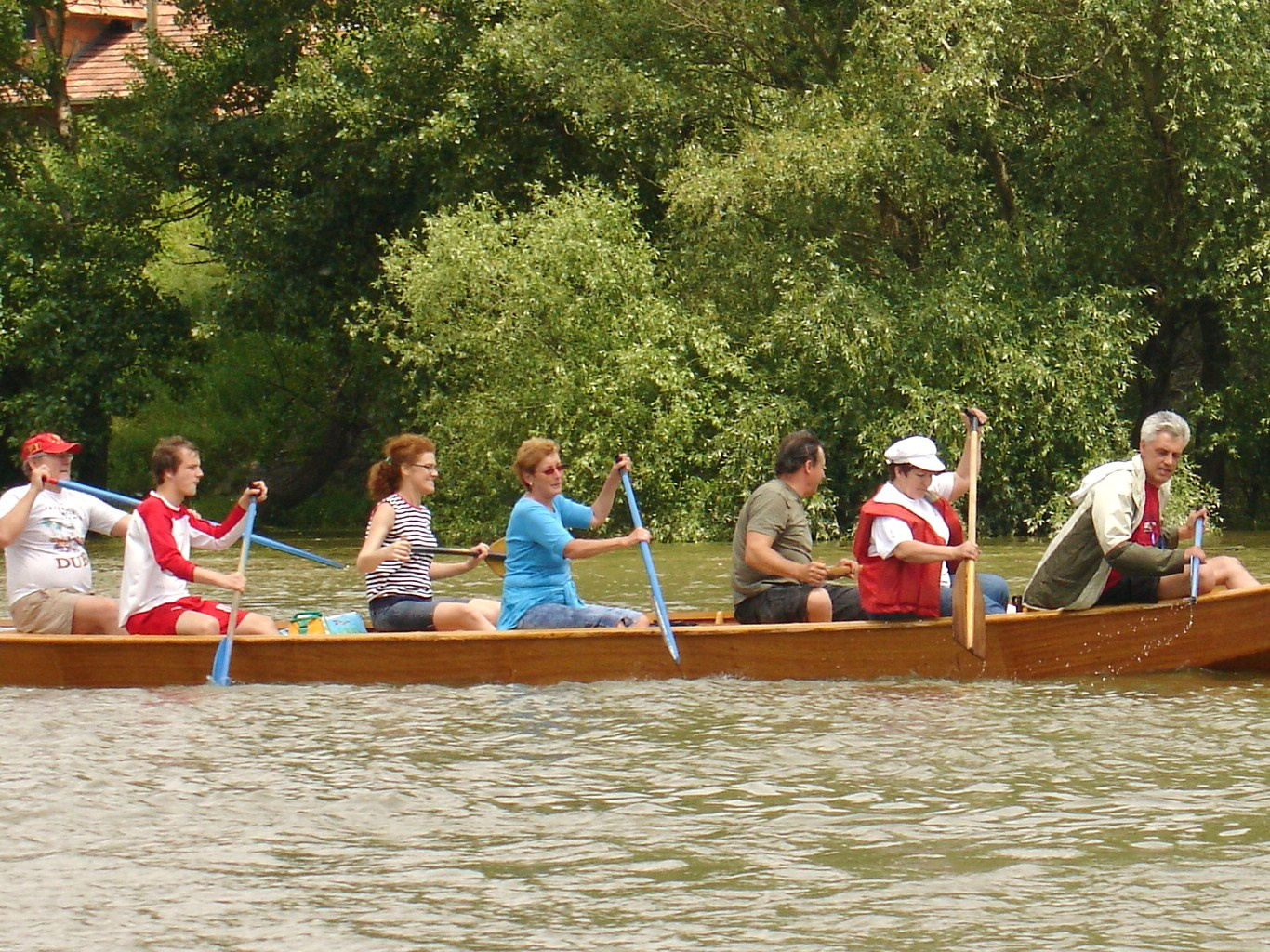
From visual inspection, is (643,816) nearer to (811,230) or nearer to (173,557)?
(173,557)

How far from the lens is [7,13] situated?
86.4 feet

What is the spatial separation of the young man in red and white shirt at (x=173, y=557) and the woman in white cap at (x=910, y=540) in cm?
279

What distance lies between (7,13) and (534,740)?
21244 mm

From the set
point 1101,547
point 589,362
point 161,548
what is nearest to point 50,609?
point 161,548

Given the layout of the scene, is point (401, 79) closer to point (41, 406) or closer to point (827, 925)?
point (41, 406)

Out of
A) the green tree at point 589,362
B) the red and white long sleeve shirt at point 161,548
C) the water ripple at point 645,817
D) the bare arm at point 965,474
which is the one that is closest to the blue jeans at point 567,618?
the water ripple at point 645,817

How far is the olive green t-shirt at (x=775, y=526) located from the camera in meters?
9.04

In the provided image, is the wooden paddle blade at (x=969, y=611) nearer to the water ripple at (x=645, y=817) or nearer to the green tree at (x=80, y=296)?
the water ripple at (x=645, y=817)

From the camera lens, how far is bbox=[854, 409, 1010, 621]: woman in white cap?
870 centimetres

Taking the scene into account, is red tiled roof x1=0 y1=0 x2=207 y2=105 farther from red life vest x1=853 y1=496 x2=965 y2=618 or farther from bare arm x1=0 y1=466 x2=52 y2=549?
red life vest x1=853 y1=496 x2=965 y2=618

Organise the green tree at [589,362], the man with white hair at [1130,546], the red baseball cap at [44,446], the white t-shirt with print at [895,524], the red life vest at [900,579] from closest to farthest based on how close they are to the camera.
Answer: the man with white hair at [1130,546] → the white t-shirt with print at [895,524] → the red life vest at [900,579] → the red baseball cap at [44,446] → the green tree at [589,362]

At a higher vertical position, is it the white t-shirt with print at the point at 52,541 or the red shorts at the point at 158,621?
the white t-shirt with print at the point at 52,541

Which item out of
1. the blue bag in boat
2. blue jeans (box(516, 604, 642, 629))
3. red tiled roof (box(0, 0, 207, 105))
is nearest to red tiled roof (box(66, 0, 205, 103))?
red tiled roof (box(0, 0, 207, 105))

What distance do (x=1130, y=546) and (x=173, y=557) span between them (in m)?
4.27
